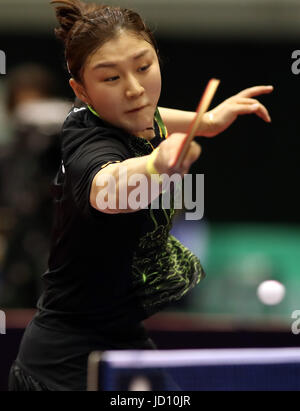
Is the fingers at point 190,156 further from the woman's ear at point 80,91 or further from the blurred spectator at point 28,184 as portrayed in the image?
the blurred spectator at point 28,184

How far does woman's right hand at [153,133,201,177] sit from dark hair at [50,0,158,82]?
454 mm

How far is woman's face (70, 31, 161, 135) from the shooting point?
1.87 meters

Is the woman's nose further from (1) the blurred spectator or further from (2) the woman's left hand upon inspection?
(1) the blurred spectator

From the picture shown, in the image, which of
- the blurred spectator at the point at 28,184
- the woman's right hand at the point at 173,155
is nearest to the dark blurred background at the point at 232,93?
the blurred spectator at the point at 28,184

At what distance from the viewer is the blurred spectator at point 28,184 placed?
4.20 meters

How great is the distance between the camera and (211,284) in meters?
5.62

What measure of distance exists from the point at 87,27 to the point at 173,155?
0.55 meters

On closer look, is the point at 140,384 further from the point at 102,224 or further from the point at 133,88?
the point at 133,88

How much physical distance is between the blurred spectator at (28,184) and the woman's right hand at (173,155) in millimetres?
2631

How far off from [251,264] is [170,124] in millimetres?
3675

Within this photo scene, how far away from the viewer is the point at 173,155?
Result: 59.4 inches

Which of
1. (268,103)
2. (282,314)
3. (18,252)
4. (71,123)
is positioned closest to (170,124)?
(71,123)

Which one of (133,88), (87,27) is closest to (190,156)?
(133,88)

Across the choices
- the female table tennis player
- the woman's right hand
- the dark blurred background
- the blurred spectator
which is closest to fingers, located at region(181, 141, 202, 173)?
the woman's right hand
